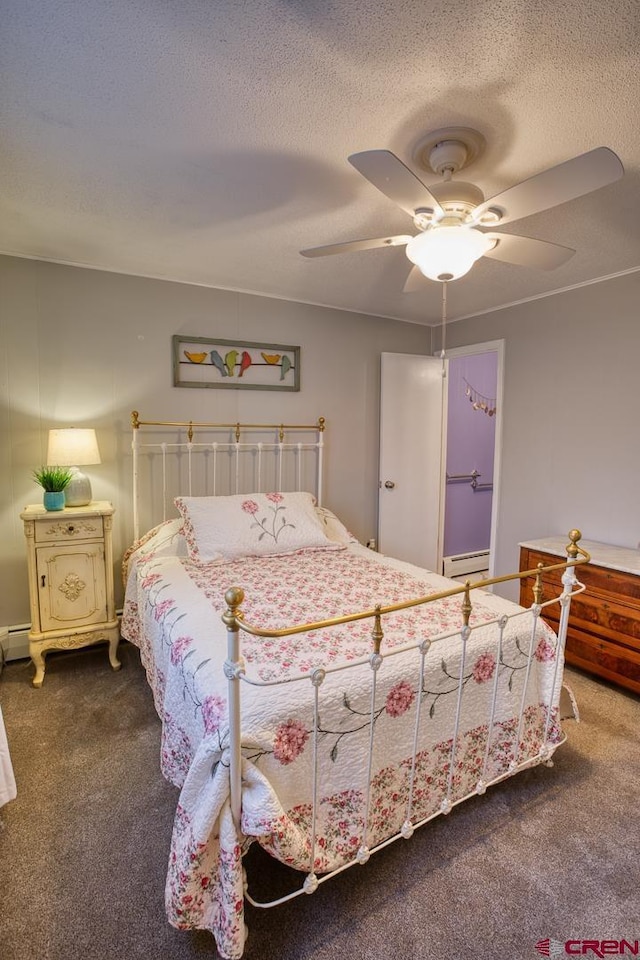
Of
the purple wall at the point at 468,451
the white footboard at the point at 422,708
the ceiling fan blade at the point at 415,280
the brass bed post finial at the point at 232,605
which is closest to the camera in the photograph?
the brass bed post finial at the point at 232,605

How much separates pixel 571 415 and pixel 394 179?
245 cm

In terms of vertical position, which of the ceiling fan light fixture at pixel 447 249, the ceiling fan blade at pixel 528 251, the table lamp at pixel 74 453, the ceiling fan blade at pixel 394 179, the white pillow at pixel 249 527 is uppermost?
the ceiling fan blade at pixel 394 179

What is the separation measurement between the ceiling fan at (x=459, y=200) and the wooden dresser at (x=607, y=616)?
172cm

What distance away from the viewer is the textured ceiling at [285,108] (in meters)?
1.17

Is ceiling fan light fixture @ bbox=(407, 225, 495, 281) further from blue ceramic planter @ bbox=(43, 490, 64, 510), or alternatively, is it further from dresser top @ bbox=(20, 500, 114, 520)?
blue ceramic planter @ bbox=(43, 490, 64, 510)

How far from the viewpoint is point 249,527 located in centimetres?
282

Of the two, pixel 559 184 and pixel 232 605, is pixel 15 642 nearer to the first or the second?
pixel 232 605

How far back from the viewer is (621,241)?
2424 millimetres

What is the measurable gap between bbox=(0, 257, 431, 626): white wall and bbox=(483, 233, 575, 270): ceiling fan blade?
200cm

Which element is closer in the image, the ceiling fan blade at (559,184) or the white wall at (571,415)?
the ceiling fan blade at (559,184)

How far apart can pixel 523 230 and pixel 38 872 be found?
322 centimetres

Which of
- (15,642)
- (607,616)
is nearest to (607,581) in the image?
(607,616)

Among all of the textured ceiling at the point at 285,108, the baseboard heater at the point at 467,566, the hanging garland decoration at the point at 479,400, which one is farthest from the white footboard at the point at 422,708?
the hanging garland decoration at the point at 479,400

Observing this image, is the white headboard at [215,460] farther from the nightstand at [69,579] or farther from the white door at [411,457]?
the white door at [411,457]
